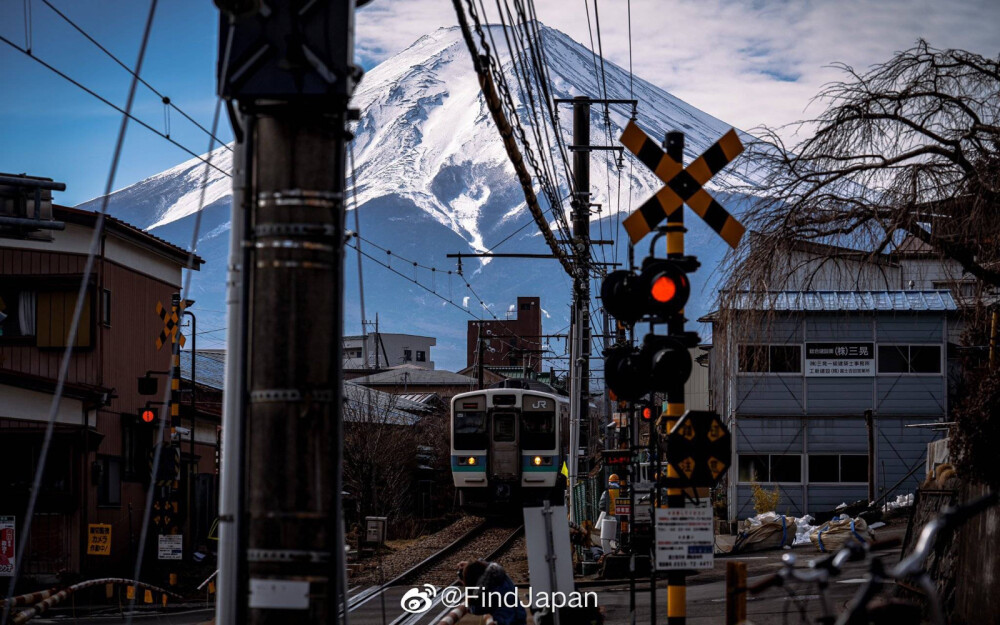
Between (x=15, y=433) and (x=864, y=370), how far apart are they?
891 inches

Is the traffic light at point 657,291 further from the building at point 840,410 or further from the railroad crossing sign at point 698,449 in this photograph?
the building at point 840,410

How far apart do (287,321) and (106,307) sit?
1973cm

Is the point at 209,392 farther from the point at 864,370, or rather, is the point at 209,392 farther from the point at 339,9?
the point at 339,9

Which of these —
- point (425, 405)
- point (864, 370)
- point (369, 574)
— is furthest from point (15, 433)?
point (425, 405)

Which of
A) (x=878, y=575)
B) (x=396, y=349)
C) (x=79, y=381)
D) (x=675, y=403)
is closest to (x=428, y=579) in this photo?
(x=79, y=381)

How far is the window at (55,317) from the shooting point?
21.7 metres

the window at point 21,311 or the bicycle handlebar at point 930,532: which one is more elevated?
the window at point 21,311

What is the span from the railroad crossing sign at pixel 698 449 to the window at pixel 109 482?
1655 cm

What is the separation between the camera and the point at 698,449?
25.2 ft

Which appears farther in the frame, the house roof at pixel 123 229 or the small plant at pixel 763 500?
the small plant at pixel 763 500

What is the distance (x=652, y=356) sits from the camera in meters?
7.60

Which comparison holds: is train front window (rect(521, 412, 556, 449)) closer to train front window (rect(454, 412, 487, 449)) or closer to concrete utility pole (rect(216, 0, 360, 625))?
train front window (rect(454, 412, 487, 449))

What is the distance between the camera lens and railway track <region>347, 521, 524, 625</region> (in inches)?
538

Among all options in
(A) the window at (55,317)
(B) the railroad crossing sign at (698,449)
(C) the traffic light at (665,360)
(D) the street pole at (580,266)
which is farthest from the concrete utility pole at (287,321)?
(A) the window at (55,317)
